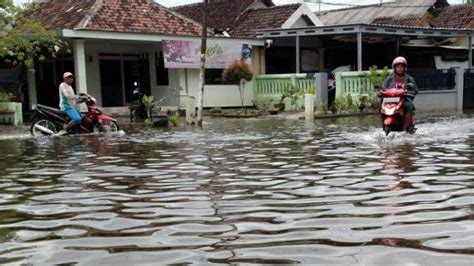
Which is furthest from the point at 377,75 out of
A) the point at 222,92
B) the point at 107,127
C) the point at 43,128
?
the point at 43,128

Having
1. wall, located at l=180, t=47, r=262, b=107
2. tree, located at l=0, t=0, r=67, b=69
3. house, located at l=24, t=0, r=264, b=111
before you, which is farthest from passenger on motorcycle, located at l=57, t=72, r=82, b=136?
wall, located at l=180, t=47, r=262, b=107

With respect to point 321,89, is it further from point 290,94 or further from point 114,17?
point 114,17

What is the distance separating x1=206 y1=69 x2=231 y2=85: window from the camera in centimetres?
2438

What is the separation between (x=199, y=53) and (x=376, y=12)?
1669cm

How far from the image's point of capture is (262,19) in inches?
1088

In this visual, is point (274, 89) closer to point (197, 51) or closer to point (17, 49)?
point (197, 51)

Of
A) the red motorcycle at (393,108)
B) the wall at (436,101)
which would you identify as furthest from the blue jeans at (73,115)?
the wall at (436,101)

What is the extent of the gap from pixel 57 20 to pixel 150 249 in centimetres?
1951

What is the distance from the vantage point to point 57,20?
71.7 ft

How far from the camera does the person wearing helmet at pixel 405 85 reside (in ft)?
36.3

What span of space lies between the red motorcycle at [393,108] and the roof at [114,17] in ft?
38.3

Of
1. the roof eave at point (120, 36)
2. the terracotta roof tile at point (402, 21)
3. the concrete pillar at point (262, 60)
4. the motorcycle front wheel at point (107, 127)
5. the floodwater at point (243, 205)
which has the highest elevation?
the terracotta roof tile at point (402, 21)

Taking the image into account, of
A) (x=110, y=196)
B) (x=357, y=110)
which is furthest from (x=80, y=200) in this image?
(x=357, y=110)

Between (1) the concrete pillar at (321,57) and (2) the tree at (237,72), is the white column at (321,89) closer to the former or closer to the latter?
(2) the tree at (237,72)
